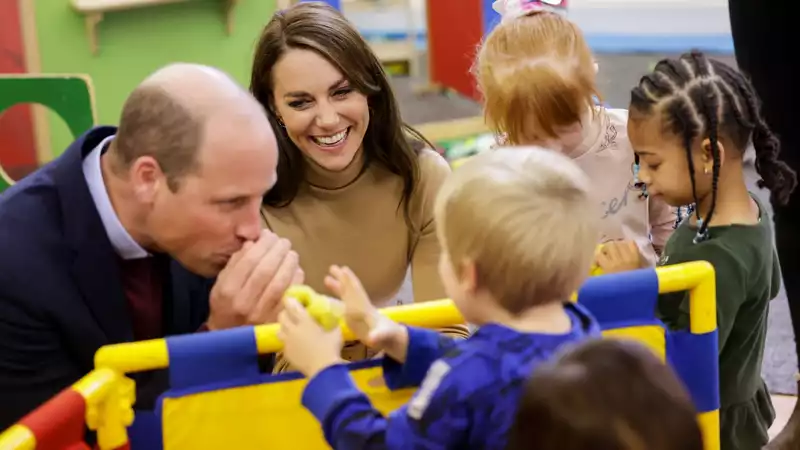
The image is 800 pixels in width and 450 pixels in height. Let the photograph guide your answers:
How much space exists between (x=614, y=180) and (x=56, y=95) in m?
1.75

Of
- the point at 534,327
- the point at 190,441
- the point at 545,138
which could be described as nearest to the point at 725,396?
the point at 545,138

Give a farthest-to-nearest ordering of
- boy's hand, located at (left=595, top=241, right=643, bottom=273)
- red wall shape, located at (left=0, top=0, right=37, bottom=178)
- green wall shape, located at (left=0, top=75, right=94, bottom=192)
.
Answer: red wall shape, located at (left=0, top=0, right=37, bottom=178) → green wall shape, located at (left=0, top=75, right=94, bottom=192) → boy's hand, located at (left=595, top=241, right=643, bottom=273)

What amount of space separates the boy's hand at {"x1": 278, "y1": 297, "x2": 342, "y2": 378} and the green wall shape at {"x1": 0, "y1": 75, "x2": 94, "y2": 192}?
1903 millimetres

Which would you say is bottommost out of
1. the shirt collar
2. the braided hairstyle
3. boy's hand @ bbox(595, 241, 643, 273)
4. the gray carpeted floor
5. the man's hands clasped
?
the gray carpeted floor

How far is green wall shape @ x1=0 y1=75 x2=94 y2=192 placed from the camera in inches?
Result: 106

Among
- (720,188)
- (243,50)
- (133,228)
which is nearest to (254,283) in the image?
(133,228)

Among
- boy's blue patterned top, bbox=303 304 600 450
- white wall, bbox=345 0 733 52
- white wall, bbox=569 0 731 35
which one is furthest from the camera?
white wall, bbox=569 0 731 35

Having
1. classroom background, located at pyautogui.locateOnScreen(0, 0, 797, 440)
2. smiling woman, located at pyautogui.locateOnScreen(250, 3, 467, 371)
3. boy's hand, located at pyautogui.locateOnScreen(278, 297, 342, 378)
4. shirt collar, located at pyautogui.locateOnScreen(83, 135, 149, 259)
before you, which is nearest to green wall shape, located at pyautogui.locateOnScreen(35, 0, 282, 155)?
classroom background, located at pyautogui.locateOnScreen(0, 0, 797, 440)

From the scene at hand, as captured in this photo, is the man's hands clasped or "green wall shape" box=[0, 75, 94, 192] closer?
the man's hands clasped

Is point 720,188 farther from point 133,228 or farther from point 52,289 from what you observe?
point 52,289

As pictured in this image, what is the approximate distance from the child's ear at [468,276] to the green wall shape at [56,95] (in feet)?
6.72

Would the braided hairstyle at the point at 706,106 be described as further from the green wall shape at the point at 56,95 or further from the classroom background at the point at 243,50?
the green wall shape at the point at 56,95

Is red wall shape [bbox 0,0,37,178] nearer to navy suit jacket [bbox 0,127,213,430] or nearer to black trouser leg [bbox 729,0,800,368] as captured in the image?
navy suit jacket [bbox 0,127,213,430]

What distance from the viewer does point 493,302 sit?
967 mm
